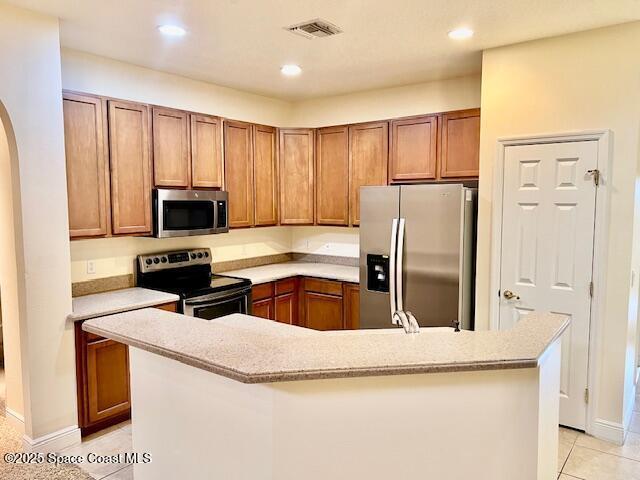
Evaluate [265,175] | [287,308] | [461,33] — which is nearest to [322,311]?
[287,308]

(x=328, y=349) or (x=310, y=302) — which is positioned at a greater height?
(x=328, y=349)

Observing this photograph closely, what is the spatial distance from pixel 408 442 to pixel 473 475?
0.90 feet

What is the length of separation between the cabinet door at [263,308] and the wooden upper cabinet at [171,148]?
4.27 ft

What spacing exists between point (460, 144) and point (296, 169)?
5.84ft

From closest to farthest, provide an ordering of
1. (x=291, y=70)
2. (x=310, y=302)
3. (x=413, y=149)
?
(x=291, y=70) → (x=413, y=149) → (x=310, y=302)

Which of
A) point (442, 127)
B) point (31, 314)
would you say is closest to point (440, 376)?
point (31, 314)

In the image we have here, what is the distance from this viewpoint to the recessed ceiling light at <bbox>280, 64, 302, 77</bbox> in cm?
386

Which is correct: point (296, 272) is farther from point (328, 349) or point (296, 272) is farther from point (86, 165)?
point (328, 349)

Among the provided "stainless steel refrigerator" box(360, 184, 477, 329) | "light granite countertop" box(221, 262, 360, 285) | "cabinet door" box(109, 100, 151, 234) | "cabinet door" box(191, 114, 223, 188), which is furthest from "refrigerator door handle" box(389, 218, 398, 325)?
"cabinet door" box(109, 100, 151, 234)

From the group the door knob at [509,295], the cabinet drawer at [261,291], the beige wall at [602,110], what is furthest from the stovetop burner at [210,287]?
the beige wall at [602,110]

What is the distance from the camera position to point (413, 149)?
431 centimetres

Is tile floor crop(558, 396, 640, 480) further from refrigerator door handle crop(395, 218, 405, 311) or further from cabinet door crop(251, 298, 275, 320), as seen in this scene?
cabinet door crop(251, 298, 275, 320)

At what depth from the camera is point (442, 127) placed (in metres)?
4.10

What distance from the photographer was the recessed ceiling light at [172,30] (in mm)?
2965
